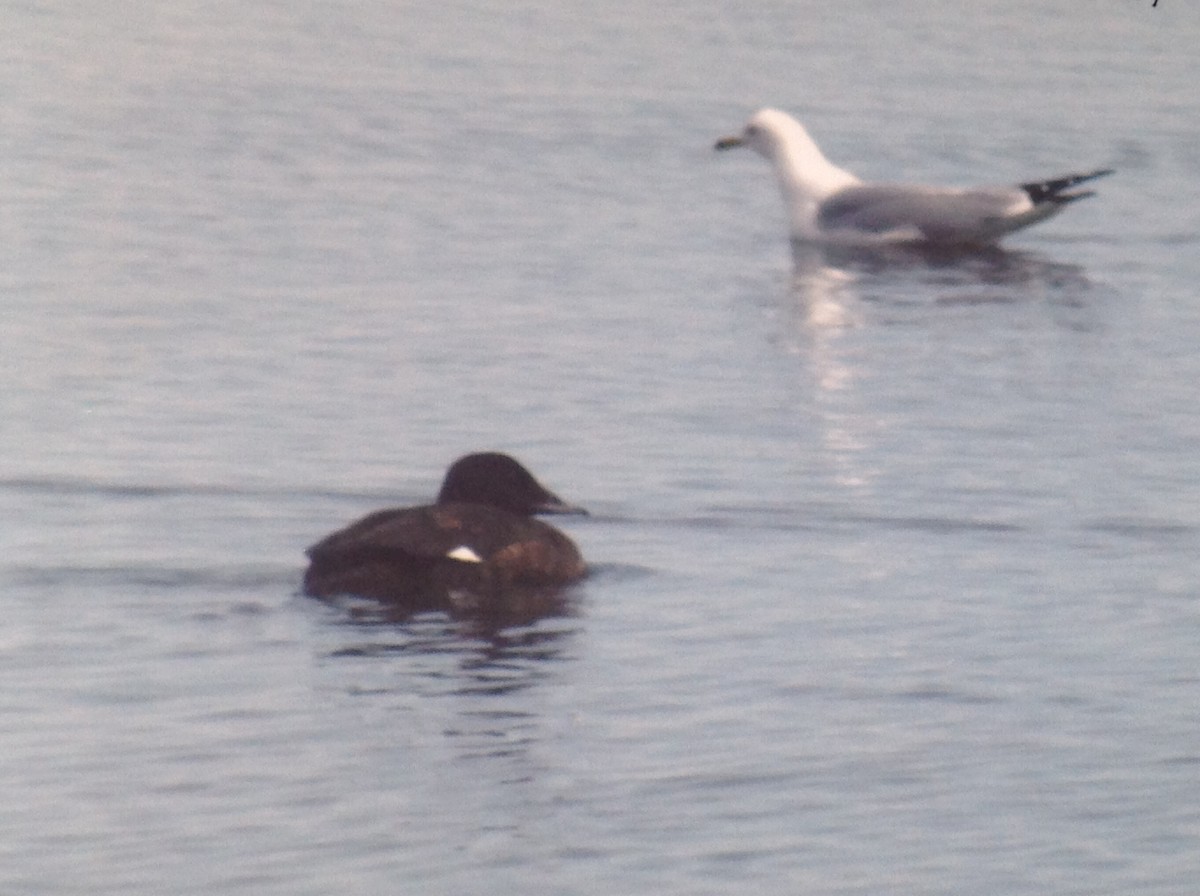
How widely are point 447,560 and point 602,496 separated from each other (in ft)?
5.54

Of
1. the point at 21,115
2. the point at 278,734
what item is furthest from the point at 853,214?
the point at 278,734

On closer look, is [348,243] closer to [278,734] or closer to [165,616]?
[165,616]

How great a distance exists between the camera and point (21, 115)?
2553 centimetres

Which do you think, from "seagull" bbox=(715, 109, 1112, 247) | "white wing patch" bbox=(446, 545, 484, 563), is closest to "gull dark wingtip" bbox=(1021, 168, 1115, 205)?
"seagull" bbox=(715, 109, 1112, 247)

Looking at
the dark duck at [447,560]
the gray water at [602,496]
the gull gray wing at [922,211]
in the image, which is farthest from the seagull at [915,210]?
the dark duck at [447,560]

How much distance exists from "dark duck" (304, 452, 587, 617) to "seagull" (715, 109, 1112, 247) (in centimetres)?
1001

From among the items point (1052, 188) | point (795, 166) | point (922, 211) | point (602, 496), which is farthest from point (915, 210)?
point (602, 496)

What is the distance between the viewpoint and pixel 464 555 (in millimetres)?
10922

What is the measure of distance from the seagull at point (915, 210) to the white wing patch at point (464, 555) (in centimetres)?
1043

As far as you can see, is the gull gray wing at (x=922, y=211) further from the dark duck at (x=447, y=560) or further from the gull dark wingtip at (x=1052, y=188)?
the dark duck at (x=447, y=560)

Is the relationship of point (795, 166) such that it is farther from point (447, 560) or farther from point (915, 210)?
point (447, 560)

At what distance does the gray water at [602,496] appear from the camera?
7.82 meters

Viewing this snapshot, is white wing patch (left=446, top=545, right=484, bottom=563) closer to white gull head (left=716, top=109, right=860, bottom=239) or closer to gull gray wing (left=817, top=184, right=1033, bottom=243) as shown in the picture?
gull gray wing (left=817, top=184, right=1033, bottom=243)

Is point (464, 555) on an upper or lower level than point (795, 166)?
lower
